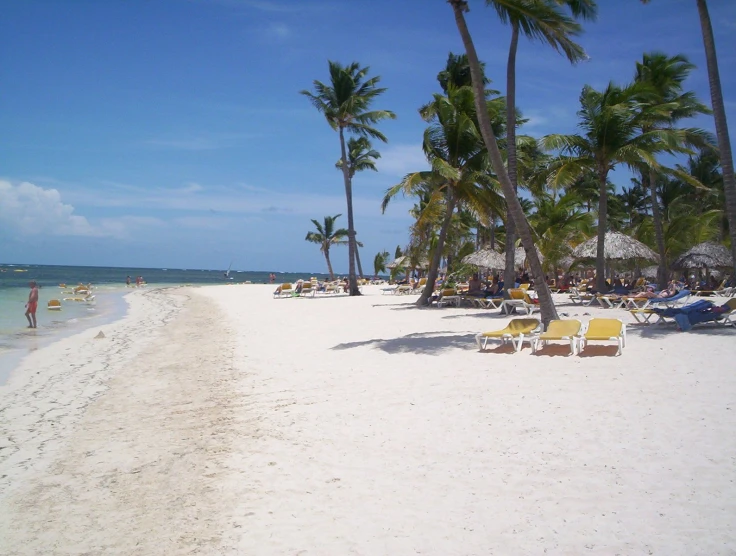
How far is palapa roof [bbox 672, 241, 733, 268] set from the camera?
71.3 ft

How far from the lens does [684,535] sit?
3221 millimetres

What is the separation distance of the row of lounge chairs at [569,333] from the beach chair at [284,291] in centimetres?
2093

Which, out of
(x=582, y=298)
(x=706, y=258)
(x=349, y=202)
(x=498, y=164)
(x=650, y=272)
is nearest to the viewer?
(x=498, y=164)

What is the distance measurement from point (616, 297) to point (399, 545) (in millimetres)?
15053

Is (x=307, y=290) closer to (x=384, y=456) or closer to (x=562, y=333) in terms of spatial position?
(x=562, y=333)

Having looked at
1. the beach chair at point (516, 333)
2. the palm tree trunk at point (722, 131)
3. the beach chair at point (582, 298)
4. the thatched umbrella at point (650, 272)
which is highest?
the palm tree trunk at point (722, 131)

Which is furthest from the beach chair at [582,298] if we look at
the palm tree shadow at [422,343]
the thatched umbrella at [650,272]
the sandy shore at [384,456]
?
the thatched umbrella at [650,272]

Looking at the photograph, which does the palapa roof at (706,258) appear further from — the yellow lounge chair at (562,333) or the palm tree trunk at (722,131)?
the yellow lounge chair at (562,333)

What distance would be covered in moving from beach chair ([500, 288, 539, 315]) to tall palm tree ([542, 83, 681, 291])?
161 inches

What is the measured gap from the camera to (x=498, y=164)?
1083 centimetres

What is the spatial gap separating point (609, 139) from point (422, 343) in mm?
10700

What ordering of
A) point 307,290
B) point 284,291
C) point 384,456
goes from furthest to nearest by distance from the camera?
point 284,291
point 307,290
point 384,456

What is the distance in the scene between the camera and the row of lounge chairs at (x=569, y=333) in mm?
8422

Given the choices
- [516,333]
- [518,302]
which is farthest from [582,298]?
[516,333]
